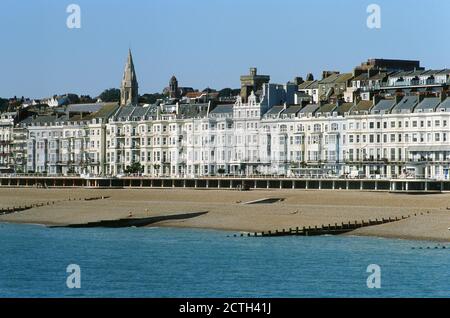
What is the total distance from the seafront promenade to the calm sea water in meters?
29.6

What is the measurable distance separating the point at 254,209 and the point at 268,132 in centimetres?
3758

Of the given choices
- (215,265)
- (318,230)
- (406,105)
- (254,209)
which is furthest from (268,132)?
(215,265)

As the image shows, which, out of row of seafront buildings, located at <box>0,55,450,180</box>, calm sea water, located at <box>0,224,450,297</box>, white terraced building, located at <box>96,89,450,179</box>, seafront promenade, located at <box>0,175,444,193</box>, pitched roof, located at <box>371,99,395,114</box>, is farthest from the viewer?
pitched roof, located at <box>371,99,395,114</box>

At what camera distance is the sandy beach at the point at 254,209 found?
78562mm

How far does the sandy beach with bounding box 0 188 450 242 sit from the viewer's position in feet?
258

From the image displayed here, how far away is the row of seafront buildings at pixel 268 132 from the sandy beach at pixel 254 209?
11.2m

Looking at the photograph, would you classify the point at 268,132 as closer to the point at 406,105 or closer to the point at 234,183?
the point at 234,183

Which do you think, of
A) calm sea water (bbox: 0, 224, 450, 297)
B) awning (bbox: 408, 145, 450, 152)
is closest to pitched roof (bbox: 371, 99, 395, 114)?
awning (bbox: 408, 145, 450, 152)

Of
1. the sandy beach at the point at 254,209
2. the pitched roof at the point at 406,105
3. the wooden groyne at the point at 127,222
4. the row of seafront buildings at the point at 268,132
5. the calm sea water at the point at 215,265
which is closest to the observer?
the calm sea water at the point at 215,265

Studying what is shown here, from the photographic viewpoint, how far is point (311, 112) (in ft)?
409

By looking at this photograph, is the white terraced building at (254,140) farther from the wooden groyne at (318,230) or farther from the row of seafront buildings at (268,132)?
the wooden groyne at (318,230)

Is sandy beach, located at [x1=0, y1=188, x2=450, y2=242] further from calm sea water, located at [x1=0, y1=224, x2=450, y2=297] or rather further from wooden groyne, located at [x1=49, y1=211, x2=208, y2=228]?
calm sea water, located at [x1=0, y1=224, x2=450, y2=297]

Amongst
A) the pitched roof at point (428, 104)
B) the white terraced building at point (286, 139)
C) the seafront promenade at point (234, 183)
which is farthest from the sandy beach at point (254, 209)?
the pitched roof at point (428, 104)

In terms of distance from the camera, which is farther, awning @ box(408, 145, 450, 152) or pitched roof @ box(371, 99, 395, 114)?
pitched roof @ box(371, 99, 395, 114)
